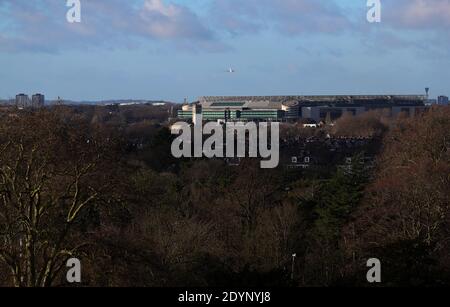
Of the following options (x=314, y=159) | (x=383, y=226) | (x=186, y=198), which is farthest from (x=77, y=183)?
(x=314, y=159)

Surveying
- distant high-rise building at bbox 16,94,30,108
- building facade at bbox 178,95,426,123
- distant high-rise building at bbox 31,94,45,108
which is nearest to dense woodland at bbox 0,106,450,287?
distant high-rise building at bbox 31,94,45,108

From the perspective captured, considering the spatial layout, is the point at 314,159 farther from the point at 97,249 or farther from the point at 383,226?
the point at 97,249

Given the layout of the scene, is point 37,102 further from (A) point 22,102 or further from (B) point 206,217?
(B) point 206,217

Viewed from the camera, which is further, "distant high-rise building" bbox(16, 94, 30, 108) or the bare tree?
"distant high-rise building" bbox(16, 94, 30, 108)

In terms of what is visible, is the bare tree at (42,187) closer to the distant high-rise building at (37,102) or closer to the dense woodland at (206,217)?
the dense woodland at (206,217)

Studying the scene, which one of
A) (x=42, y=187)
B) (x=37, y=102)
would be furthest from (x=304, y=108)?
(x=42, y=187)

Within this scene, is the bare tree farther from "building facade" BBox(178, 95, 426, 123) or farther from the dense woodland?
"building facade" BBox(178, 95, 426, 123)

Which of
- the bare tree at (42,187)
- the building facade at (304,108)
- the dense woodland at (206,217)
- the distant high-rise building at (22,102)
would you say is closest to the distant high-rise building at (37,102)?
the distant high-rise building at (22,102)

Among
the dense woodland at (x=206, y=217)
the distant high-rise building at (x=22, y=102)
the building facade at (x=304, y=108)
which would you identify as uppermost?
the building facade at (x=304, y=108)
